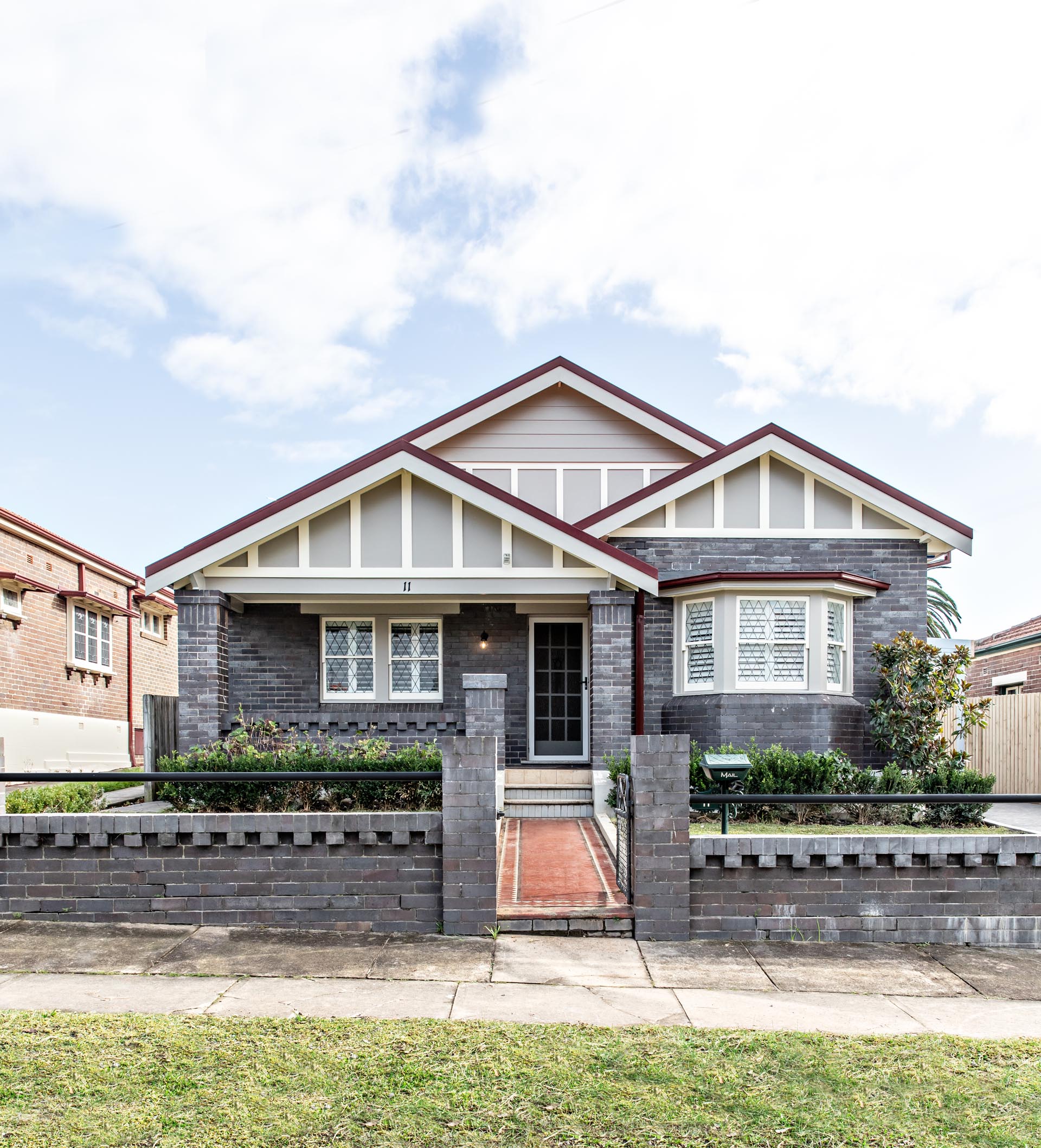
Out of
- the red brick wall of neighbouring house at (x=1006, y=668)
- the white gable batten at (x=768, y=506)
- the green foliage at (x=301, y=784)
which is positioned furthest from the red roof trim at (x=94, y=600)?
the red brick wall of neighbouring house at (x=1006, y=668)

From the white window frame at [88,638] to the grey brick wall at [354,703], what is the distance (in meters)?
7.63

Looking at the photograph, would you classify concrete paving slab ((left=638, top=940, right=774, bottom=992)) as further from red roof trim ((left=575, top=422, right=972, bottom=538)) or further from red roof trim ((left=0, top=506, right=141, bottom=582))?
red roof trim ((left=0, top=506, right=141, bottom=582))

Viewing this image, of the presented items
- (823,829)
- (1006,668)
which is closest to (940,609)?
(1006,668)

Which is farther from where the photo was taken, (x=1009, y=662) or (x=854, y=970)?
(x=1009, y=662)

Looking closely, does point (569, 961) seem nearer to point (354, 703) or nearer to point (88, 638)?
point (354, 703)

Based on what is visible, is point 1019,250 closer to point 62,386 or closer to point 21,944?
point 21,944

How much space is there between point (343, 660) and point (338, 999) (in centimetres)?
897

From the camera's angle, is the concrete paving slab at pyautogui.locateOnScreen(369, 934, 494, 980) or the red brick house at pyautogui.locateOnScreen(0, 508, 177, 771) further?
the red brick house at pyautogui.locateOnScreen(0, 508, 177, 771)

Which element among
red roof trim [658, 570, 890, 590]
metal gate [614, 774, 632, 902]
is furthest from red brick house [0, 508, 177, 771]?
metal gate [614, 774, 632, 902]

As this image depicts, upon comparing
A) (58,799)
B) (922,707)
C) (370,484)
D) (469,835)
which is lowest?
(58,799)

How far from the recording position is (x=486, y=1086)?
4234 mm

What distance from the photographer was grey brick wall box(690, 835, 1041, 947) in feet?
23.7

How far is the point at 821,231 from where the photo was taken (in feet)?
46.6

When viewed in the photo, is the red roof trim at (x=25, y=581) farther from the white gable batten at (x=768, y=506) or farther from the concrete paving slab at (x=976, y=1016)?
the concrete paving slab at (x=976, y=1016)
